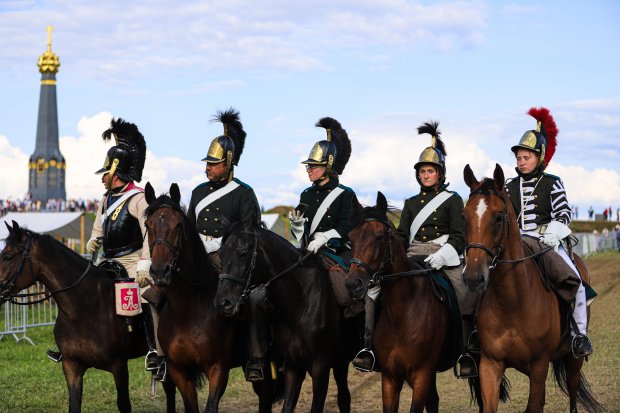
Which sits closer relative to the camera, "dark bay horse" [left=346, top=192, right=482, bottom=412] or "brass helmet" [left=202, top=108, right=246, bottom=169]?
"dark bay horse" [left=346, top=192, right=482, bottom=412]

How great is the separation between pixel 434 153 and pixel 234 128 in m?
2.72

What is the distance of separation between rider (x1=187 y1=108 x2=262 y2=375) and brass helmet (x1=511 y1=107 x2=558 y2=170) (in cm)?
324

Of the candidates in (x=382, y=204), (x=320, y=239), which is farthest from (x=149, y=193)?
(x=382, y=204)

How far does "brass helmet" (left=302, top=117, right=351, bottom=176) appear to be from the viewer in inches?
445

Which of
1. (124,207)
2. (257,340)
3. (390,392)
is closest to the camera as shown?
(390,392)

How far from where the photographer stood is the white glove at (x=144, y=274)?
10281 mm

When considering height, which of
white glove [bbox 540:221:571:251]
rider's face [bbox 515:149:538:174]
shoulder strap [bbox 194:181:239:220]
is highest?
rider's face [bbox 515:149:538:174]

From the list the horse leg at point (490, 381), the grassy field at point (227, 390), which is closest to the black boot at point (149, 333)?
the grassy field at point (227, 390)

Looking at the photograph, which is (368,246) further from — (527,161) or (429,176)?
(527,161)

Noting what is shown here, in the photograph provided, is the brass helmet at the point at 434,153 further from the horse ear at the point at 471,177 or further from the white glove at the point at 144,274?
the white glove at the point at 144,274

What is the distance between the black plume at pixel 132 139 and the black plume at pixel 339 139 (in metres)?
2.37

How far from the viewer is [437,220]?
10.7 meters

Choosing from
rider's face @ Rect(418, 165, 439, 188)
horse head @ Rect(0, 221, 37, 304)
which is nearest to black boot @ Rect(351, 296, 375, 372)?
rider's face @ Rect(418, 165, 439, 188)

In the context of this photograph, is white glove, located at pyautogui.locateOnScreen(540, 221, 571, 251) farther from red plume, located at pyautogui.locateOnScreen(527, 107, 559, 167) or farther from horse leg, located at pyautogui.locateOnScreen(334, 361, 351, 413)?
horse leg, located at pyautogui.locateOnScreen(334, 361, 351, 413)
